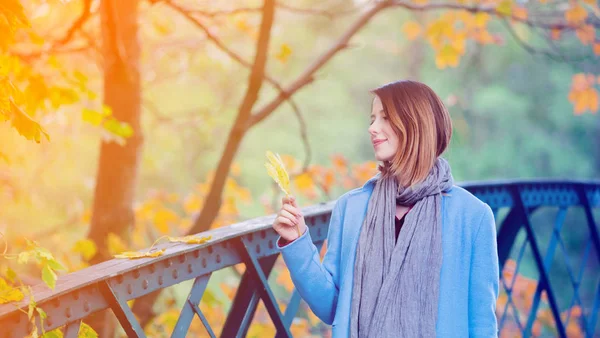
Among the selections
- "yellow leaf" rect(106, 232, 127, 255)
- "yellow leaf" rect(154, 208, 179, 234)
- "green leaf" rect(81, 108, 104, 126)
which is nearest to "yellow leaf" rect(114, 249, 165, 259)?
"green leaf" rect(81, 108, 104, 126)

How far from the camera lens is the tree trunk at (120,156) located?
14.7 ft

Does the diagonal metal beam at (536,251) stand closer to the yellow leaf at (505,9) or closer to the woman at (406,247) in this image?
the yellow leaf at (505,9)

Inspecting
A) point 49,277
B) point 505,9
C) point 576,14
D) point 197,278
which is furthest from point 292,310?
point 576,14

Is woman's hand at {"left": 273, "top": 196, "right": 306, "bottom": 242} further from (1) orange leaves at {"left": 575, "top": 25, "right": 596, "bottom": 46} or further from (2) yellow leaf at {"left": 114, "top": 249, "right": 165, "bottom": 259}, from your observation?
(1) orange leaves at {"left": 575, "top": 25, "right": 596, "bottom": 46}

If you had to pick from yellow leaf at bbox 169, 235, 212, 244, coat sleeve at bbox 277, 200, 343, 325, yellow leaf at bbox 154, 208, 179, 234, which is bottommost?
coat sleeve at bbox 277, 200, 343, 325

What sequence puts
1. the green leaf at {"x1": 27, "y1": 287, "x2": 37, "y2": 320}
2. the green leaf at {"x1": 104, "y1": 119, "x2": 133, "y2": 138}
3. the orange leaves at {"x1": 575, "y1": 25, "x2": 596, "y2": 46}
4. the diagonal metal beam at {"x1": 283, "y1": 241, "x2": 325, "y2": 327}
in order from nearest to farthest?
the green leaf at {"x1": 27, "y1": 287, "x2": 37, "y2": 320} → the diagonal metal beam at {"x1": 283, "y1": 241, "x2": 325, "y2": 327} → the green leaf at {"x1": 104, "y1": 119, "x2": 133, "y2": 138} → the orange leaves at {"x1": 575, "y1": 25, "x2": 596, "y2": 46}

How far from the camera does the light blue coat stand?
2164 millimetres

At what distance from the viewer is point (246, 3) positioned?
1040 cm

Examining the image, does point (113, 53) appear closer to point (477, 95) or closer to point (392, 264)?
point (392, 264)

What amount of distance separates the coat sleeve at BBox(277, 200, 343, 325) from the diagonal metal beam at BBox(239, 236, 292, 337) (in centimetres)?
36

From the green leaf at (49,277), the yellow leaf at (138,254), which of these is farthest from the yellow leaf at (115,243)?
the green leaf at (49,277)

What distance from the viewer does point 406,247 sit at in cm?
221

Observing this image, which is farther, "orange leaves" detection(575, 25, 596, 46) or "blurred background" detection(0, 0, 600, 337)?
"orange leaves" detection(575, 25, 596, 46)

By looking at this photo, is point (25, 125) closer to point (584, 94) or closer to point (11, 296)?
point (11, 296)
